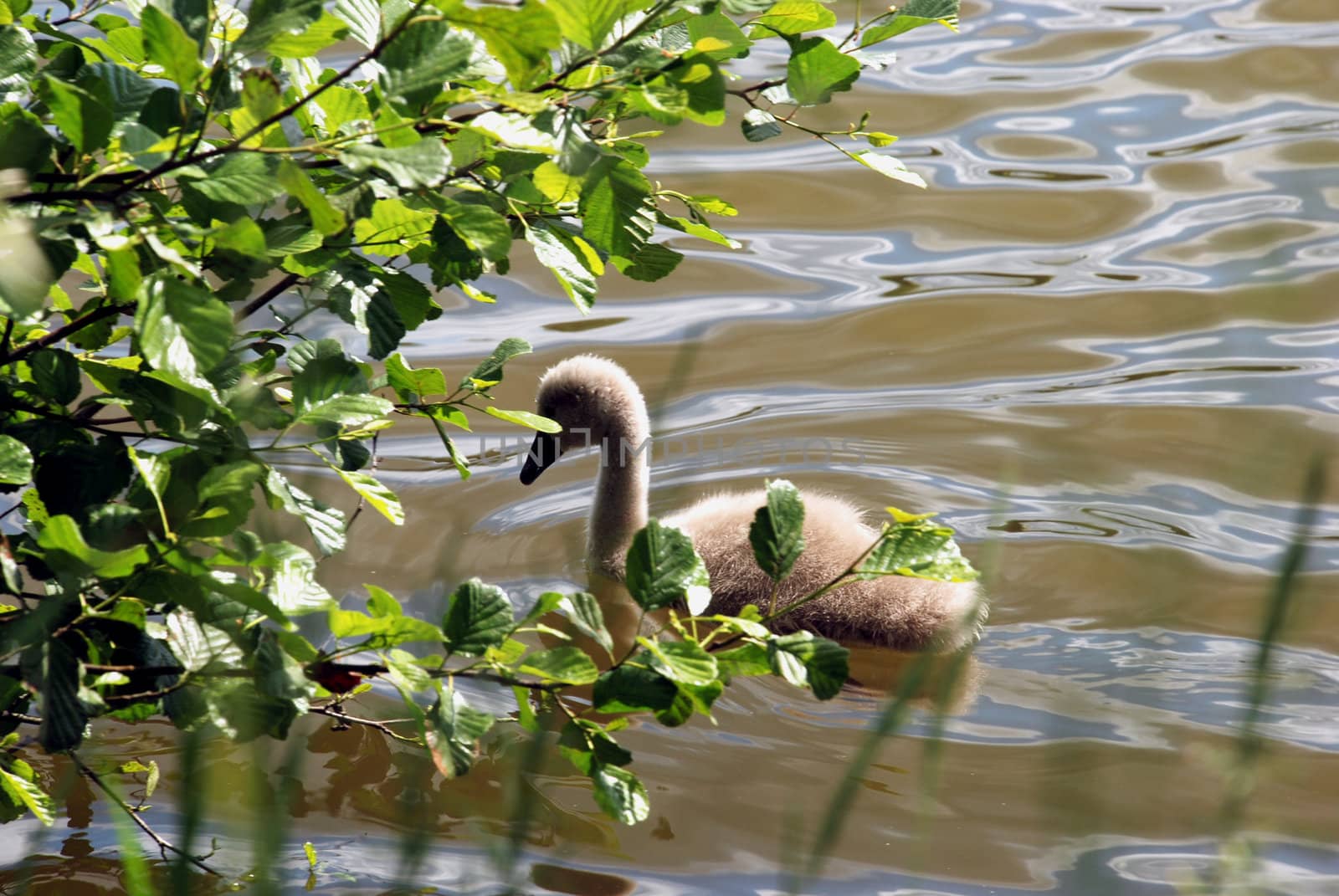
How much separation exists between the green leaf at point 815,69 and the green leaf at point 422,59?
63 centimetres

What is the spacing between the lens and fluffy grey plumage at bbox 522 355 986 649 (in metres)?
3.92

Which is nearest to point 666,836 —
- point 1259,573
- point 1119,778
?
point 1119,778

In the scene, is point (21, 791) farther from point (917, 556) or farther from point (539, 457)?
point (539, 457)

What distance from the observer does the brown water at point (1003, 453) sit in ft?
9.53

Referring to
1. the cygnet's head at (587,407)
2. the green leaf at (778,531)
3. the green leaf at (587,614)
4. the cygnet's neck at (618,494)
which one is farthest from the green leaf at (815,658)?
the cygnet's head at (587,407)

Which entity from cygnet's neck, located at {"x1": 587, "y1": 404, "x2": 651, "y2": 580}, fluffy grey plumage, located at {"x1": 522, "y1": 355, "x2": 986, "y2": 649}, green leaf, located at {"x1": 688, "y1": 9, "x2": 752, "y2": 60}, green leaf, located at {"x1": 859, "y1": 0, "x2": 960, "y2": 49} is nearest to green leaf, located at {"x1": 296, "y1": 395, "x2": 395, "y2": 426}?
green leaf, located at {"x1": 688, "y1": 9, "x2": 752, "y2": 60}

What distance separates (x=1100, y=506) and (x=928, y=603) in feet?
2.94

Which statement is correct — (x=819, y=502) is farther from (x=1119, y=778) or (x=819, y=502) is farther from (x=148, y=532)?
(x=148, y=532)

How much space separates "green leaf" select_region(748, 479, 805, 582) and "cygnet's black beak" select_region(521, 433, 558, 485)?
97.4 inches

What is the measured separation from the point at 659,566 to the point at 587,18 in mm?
757

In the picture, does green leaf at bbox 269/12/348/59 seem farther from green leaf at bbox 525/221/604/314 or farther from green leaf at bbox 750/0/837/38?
green leaf at bbox 750/0/837/38

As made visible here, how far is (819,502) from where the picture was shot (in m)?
4.25

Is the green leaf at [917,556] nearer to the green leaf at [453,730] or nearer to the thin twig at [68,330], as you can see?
the green leaf at [453,730]

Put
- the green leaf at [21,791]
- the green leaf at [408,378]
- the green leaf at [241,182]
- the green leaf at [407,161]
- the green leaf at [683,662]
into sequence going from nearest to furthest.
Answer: the green leaf at [407,161], the green leaf at [241,182], the green leaf at [683,662], the green leaf at [21,791], the green leaf at [408,378]
